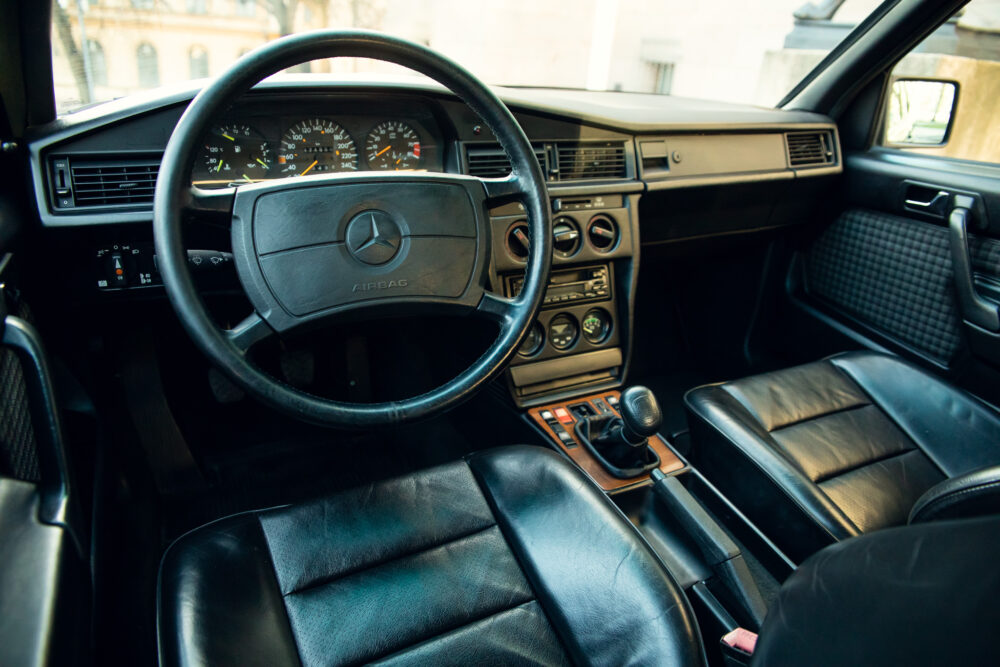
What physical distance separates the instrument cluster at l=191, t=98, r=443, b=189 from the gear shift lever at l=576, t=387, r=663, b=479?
0.72m

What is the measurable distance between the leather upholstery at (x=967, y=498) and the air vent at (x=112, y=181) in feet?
4.51

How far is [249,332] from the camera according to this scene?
105cm

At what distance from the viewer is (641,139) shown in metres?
1.86

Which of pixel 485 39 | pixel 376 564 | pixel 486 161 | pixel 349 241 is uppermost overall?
pixel 485 39

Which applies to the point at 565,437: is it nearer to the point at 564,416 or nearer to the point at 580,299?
the point at 564,416

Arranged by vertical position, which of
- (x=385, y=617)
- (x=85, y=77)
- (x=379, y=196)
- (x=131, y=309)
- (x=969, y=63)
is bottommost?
(x=385, y=617)

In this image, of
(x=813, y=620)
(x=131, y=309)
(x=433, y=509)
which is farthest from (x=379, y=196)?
(x=813, y=620)

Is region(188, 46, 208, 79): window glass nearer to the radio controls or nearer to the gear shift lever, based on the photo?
the radio controls

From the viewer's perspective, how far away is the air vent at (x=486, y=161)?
62.6 inches

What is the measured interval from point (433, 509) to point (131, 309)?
3.04 feet

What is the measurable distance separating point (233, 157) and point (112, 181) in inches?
9.1

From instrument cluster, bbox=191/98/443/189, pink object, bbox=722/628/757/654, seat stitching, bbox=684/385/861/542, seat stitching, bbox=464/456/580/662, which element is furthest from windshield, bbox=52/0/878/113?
pink object, bbox=722/628/757/654

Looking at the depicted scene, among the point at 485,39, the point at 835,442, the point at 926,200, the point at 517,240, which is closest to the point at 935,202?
the point at 926,200

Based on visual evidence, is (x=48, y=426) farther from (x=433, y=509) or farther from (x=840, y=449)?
(x=840, y=449)
